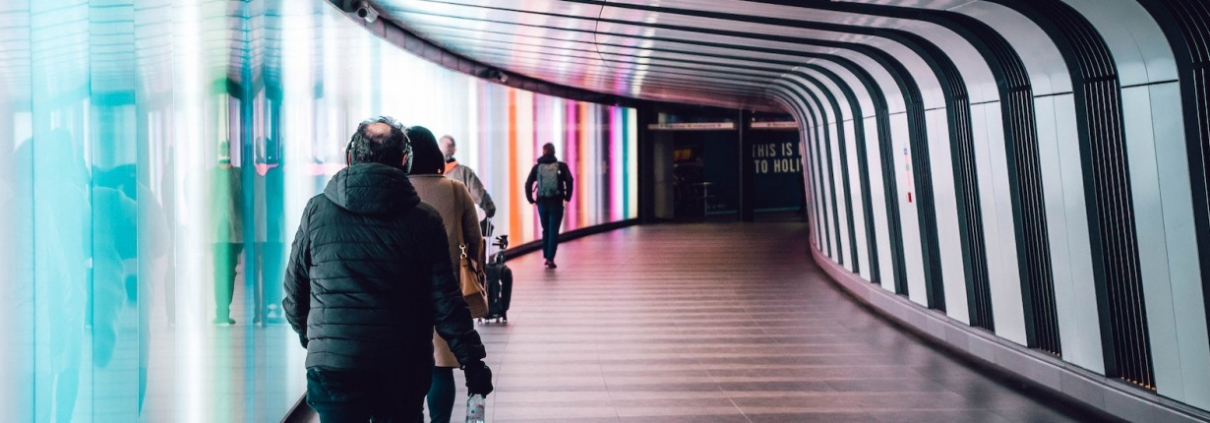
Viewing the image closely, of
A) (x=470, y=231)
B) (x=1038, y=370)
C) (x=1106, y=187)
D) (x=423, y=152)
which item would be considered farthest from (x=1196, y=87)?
(x=423, y=152)

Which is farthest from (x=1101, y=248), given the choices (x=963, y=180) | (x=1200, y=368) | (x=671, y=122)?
(x=671, y=122)

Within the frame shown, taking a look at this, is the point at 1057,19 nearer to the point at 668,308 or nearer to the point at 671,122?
the point at 668,308

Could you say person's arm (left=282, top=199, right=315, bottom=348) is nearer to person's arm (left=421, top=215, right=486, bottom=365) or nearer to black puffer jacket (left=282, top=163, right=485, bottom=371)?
black puffer jacket (left=282, top=163, right=485, bottom=371)

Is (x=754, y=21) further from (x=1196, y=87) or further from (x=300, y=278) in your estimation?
(x=300, y=278)

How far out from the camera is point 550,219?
586 inches

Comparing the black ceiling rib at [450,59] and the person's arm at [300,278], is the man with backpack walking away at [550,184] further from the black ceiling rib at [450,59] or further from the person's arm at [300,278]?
the person's arm at [300,278]

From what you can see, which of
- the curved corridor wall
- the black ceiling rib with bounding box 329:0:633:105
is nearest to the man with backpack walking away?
the black ceiling rib with bounding box 329:0:633:105

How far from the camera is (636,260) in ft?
54.2

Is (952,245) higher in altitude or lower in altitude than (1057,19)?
lower

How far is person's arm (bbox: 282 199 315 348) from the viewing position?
10.6ft

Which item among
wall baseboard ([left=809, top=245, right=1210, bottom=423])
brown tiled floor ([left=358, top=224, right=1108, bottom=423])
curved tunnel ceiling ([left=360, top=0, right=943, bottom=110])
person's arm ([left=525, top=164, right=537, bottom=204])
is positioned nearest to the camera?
wall baseboard ([left=809, top=245, right=1210, bottom=423])

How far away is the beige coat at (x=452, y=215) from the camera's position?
464 centimetres

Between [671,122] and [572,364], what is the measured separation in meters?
20.1

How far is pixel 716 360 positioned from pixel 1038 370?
2129 mm
